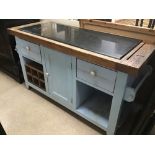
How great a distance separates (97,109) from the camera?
1.51 m

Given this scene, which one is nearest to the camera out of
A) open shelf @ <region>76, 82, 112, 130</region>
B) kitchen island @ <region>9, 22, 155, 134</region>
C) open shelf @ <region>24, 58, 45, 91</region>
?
kitchen island @ <region>9, 22, 155, 134</region>

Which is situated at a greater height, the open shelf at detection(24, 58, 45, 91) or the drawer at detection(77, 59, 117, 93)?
the drawer at detection(77, 59, 117, 93)

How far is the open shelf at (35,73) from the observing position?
168 cm

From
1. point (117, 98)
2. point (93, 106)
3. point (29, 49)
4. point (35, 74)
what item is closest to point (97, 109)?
point (93, 106)

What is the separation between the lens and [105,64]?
0.98m

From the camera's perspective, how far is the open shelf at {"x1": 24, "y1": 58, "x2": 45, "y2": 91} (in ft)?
5.51

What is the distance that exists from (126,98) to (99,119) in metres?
0.44

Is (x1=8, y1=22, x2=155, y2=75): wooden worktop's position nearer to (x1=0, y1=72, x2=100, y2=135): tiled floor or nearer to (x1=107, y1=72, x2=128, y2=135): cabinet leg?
(x1=107, y1=72, x2=128, y2=135): cabinet leg

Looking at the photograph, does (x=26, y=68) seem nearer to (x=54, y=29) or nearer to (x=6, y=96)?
(x=6, y=96)

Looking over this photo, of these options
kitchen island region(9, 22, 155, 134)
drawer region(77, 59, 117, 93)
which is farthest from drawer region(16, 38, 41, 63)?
drawer region(77, 59, 117, 93)

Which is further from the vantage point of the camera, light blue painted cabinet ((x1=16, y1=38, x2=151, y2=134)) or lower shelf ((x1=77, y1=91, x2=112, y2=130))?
lower shelf ((x1=77, y1=91, x2=112, y2=130))

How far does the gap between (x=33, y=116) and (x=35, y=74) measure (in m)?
0.49

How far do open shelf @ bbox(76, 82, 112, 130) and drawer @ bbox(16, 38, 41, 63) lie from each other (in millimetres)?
534

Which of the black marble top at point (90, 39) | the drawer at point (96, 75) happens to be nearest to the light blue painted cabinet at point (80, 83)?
the drawer at point (96, 75)
